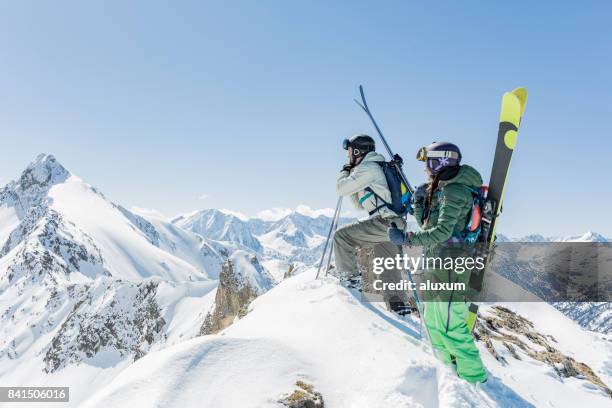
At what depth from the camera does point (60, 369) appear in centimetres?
14375

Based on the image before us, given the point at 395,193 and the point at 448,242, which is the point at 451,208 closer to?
the point at 448,242

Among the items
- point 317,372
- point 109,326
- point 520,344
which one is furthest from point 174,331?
point 317,372

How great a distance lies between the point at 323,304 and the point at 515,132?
19.3 feet

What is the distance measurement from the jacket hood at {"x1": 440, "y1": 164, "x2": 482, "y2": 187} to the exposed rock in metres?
3.70

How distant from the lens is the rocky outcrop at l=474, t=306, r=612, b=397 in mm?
9633

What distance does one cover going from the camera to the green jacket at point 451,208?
239 inches

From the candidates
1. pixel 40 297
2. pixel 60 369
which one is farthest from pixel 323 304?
pixel 40 297

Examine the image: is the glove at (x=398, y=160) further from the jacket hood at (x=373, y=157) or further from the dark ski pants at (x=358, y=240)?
the dark ski pants at (x=358, y=240)

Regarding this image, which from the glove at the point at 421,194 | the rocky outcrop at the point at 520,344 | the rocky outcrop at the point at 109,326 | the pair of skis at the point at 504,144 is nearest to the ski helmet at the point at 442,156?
the glove at the point at 421,194

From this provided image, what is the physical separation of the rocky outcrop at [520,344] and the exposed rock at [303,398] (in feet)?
18.9

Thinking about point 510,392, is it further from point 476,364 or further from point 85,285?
point 85,285

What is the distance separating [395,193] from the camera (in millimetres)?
8258

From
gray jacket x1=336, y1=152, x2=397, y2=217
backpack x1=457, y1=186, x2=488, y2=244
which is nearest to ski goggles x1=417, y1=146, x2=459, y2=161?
backpack x1=457, y1=186, x2=488, y2=244

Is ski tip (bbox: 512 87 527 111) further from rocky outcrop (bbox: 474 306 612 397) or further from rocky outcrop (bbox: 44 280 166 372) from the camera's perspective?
rocky outcrop (bbox: 44 280 166 372)
